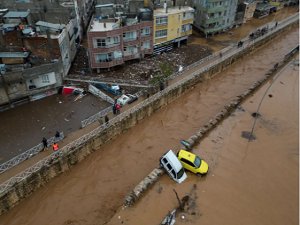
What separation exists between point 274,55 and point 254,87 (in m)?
17.2

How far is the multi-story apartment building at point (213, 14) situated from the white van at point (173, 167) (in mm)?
38219

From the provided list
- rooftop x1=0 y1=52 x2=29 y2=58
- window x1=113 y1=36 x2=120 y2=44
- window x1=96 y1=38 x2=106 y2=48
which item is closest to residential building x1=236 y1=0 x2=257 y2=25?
window x1=113 y1=36 x2=120 y2=44

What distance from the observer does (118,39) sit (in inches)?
1479

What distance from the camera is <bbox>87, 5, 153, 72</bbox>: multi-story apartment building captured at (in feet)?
119

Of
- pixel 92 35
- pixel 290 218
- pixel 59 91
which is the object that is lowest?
A: pixel 290 218

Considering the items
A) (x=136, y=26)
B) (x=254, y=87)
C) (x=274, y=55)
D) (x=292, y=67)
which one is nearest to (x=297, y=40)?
(x=274, y=55)

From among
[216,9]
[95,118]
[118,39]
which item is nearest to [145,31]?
[118,39]

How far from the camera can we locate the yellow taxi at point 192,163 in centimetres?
2533

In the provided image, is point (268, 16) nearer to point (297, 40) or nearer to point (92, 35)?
point (297, 40)

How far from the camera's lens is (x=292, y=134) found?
3219 centimetres

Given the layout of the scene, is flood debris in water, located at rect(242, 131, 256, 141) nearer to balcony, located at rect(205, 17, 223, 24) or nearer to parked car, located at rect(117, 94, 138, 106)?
parked car, located at rect(117, 94, 138, 106)

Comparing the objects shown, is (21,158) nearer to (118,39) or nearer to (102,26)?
(118,39)

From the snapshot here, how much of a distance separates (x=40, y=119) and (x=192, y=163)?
18.9m

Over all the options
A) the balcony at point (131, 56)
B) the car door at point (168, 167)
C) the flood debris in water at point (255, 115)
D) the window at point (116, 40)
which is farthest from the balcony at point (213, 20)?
the car door at point (168, 167)
